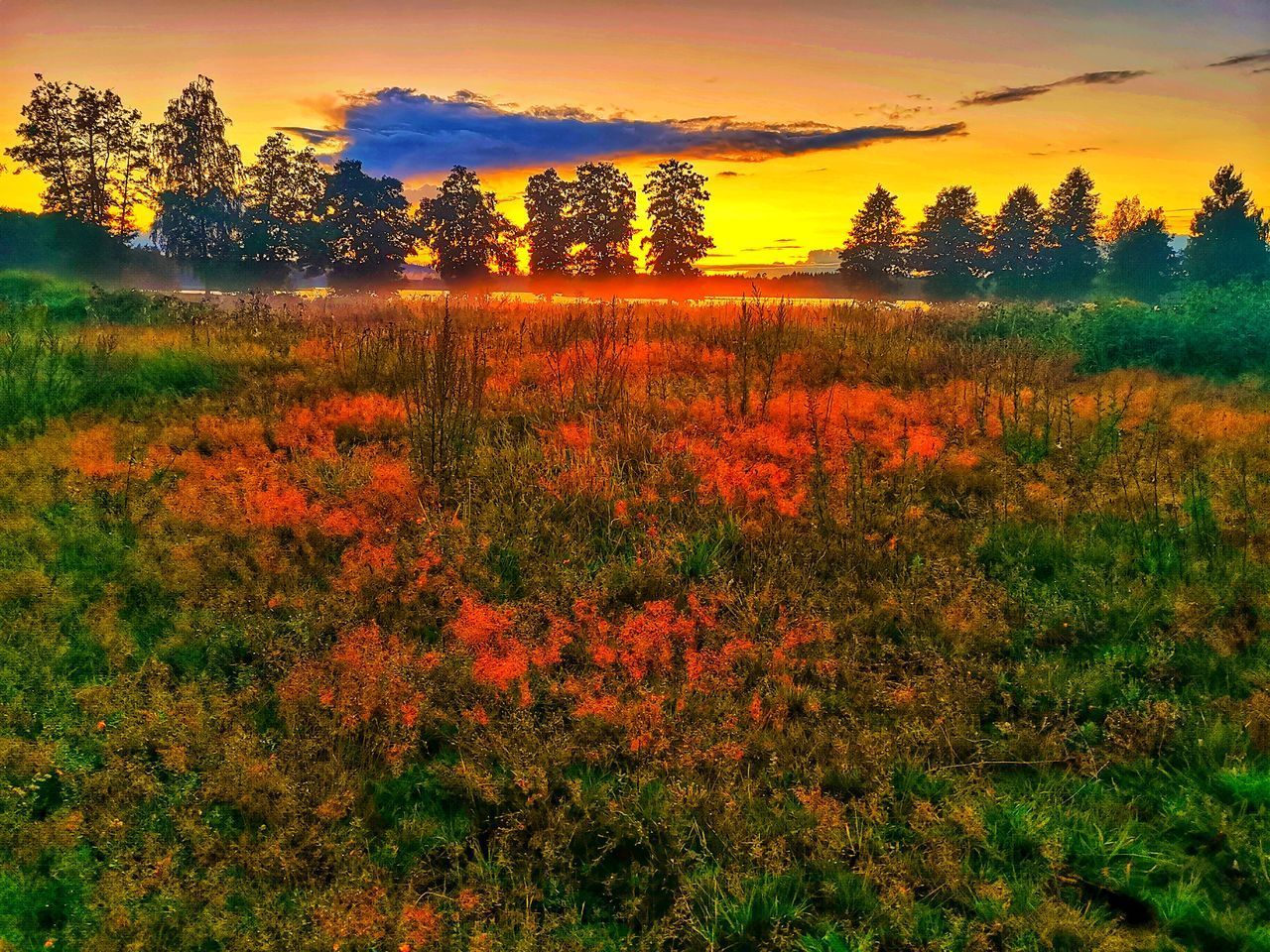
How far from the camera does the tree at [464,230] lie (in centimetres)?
3888

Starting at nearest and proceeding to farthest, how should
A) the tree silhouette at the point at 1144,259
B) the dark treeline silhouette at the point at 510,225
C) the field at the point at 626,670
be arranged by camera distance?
the field at the point at 626,670, the dark treeline silhouette at the point at 510,225, the tree silhouette at the point at 1144,259

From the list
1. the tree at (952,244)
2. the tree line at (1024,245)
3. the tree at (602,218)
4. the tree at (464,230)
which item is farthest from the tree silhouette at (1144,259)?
the tree at (464,230)

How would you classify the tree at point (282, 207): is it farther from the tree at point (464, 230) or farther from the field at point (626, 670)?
the field at point (626, 670)

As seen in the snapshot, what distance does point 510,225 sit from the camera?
40.3m

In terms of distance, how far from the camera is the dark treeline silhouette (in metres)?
35.6

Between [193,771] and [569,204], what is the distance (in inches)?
1558

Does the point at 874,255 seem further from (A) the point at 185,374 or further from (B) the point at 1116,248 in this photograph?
(A) the point at 185,374

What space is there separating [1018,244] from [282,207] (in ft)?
150

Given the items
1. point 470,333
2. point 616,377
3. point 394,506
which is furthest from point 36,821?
point 470,333

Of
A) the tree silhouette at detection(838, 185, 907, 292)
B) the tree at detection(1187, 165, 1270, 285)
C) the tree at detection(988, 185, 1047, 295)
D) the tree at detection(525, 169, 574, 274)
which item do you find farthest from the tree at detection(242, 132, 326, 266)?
the tree at detection(1187, 165, 1270, 285)

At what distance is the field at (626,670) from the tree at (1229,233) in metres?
47.5

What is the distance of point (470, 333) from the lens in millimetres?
10812

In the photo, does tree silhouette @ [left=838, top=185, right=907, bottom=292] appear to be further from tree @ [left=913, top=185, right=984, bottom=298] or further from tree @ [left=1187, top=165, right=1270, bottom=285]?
tree @ [left=1187, top=165, right=1270, bottom=285]

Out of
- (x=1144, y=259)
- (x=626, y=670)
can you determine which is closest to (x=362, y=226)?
(x=626, y=670)
